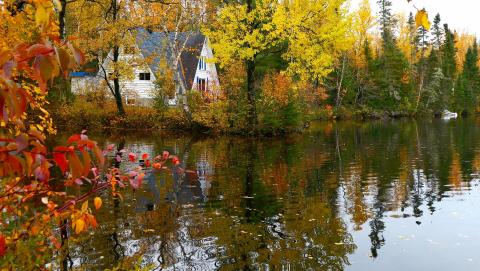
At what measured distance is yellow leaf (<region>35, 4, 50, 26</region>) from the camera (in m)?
1.93

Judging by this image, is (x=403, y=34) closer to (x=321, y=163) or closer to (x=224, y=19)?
(x=224, y=19)

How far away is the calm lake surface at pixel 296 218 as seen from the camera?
741 centimetres

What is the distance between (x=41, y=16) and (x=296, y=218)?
8312 mm

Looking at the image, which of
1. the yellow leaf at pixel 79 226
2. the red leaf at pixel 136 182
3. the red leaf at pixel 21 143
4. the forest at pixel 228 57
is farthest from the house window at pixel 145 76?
the red leaf at pixel 21 143

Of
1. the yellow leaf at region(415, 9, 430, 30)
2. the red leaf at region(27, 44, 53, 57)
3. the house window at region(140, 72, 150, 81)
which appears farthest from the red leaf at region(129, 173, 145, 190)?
the house window at region(140, 72, 150, 81)

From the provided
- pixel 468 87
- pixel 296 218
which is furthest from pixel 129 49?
pixel 468 87

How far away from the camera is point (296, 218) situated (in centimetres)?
970

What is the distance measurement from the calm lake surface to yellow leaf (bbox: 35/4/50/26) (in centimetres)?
365

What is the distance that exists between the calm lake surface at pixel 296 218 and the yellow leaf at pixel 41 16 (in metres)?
3.65

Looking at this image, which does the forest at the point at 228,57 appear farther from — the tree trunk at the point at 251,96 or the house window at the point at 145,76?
the house window at the point at 145,76

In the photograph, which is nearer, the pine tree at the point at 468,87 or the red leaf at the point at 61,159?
the red leaf at the point at 61,159

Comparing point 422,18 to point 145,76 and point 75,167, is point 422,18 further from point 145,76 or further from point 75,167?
point 145,76

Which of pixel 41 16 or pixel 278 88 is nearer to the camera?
pixel 41 16

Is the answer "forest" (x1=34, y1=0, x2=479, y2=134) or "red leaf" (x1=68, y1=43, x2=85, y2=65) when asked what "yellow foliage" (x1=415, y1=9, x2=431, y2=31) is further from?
"forest" (x1=34, y1=0, x2=479, y2=134)
